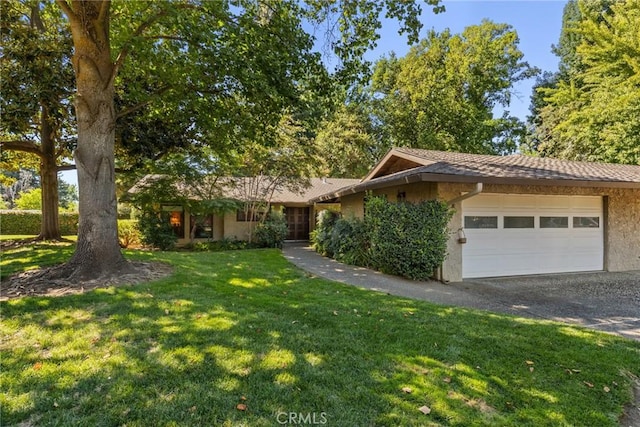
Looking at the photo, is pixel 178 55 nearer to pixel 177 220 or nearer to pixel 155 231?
pixel 155 231

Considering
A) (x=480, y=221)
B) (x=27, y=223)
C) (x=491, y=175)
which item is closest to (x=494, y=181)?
(x=491, y=175)

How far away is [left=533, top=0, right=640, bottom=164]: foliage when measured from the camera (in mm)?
16766

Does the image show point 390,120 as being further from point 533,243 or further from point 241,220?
point 533,243

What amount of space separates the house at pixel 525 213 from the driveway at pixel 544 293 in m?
0.49

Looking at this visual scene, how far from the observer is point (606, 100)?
1792cm

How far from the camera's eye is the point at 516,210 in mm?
9453

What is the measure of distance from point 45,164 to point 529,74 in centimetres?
3181

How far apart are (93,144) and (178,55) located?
2840 millimetres

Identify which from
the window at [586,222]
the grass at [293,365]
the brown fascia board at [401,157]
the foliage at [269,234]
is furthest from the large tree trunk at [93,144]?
the window at [586,222]

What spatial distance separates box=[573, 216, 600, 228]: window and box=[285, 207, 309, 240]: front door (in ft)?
46.3

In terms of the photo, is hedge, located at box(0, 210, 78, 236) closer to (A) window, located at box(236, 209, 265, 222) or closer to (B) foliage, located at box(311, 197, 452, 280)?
(A) window, located at box(236, 209, 265, 222)

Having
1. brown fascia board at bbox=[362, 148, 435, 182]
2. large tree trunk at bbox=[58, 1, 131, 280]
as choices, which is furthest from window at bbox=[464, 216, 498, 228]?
large tree trunk at bbox=[58, 1, 131, 280]

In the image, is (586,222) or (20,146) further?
(20,146)

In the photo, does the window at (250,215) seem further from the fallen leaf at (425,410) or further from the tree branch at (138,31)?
the fallen leaf at (425,410)
